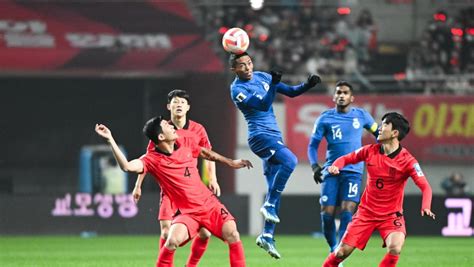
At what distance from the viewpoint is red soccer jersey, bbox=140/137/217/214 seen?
12586 millimetres

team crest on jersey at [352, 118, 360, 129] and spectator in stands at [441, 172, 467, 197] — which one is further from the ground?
team crest on jersey at [352, 118, 360, 129]

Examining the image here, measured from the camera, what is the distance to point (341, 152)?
15719mm

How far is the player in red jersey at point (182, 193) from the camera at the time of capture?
488 inches

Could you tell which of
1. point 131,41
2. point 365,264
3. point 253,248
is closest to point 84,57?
point 131,41

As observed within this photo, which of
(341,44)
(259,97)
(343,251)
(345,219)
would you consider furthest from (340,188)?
(341,44)

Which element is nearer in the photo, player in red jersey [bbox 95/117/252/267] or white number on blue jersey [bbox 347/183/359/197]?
player in red jersey [bbox 95/117/252/267]

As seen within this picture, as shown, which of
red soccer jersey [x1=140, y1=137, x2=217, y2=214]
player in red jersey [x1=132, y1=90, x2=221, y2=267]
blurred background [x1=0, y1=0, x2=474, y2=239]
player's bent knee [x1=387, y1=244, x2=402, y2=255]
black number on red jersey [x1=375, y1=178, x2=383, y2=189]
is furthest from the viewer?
blurred background [x1=0, y1=0, x2=474, y2=239]

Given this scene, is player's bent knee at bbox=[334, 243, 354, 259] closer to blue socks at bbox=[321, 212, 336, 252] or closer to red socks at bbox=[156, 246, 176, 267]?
red socks at bbox=[156, 246, 176, 267]

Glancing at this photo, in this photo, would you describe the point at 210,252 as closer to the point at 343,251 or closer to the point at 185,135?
the point at 185,135

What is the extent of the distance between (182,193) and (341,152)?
3.64 metres

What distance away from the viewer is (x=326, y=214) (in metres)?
15.6

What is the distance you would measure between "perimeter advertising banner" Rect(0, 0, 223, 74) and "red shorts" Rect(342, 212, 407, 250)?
13.1 metres

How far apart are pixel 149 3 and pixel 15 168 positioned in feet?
20.1

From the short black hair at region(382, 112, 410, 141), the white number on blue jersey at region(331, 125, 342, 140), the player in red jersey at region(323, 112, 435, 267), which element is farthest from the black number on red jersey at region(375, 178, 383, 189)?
the white number on blue jersey at region(331, 125, 342, 140)
